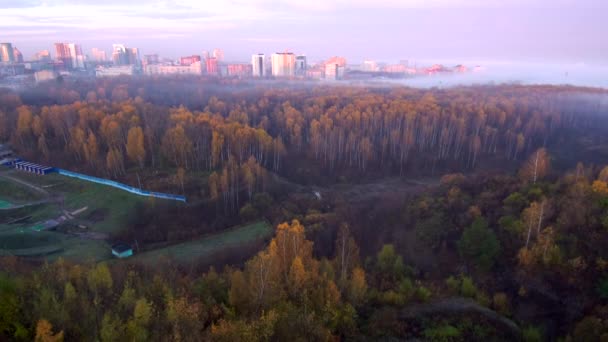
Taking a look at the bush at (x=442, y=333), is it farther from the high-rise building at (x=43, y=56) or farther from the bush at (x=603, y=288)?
the high-rise building at (x=43, y=56)

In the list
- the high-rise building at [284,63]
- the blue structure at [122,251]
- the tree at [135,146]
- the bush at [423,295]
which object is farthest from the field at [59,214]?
the high-rise building at [284,63]

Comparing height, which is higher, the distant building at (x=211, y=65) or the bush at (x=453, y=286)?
the distant building at (x=211, y=65)

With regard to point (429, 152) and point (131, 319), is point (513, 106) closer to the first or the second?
point (429, 152)

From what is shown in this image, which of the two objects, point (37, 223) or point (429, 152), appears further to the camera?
point (429, 152)

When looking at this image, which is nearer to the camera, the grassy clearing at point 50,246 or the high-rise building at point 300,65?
the grassy clearing at point 50,246

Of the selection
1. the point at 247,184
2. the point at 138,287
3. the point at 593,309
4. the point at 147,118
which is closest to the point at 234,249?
the point at 247,184

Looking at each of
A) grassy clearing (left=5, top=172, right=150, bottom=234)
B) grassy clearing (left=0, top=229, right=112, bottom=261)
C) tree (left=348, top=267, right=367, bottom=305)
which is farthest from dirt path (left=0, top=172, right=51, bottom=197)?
tree (left=348, top=267, right=367, bottom=305)

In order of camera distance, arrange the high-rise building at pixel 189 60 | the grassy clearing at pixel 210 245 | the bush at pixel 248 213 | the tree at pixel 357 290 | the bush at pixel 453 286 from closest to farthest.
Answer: the tree at pixel 357 290 < the bush at pixel 453 286 < the grassy clearing at pixel 210 245 < the bush at pixel 248 213 < the high-rise building at pixel 189 60

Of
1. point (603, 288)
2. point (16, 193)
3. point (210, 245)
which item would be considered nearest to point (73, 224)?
point (16, 193)
